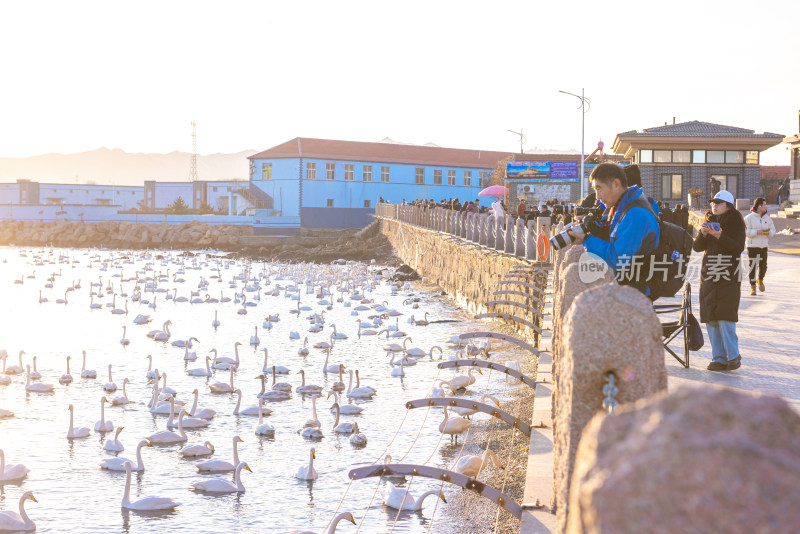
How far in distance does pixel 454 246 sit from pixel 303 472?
17.2 m

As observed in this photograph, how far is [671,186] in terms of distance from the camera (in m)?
47.6

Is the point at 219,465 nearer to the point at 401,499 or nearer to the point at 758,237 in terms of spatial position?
the point at 401,499

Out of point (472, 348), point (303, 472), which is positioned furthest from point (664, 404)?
point (472, 348)

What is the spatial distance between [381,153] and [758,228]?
5734 cm

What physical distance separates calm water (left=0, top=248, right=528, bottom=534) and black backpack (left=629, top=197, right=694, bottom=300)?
3287 mm

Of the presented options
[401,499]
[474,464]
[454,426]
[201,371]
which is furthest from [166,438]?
[201,371]

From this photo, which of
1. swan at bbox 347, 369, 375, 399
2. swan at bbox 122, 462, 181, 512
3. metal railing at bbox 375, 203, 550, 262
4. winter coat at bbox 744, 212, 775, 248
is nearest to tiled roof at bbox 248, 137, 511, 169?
metal railing at bbox 375, 203, 550, 262

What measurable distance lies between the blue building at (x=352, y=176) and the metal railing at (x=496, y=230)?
27.4 m

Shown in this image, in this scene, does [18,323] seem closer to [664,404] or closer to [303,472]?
[303,472]

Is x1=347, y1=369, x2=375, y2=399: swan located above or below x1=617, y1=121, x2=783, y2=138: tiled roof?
below

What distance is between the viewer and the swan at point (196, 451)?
1138 cm

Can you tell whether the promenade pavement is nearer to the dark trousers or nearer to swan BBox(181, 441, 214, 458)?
the dark trousers

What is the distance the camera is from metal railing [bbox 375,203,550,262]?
16.3 meters

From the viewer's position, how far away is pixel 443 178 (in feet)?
242
